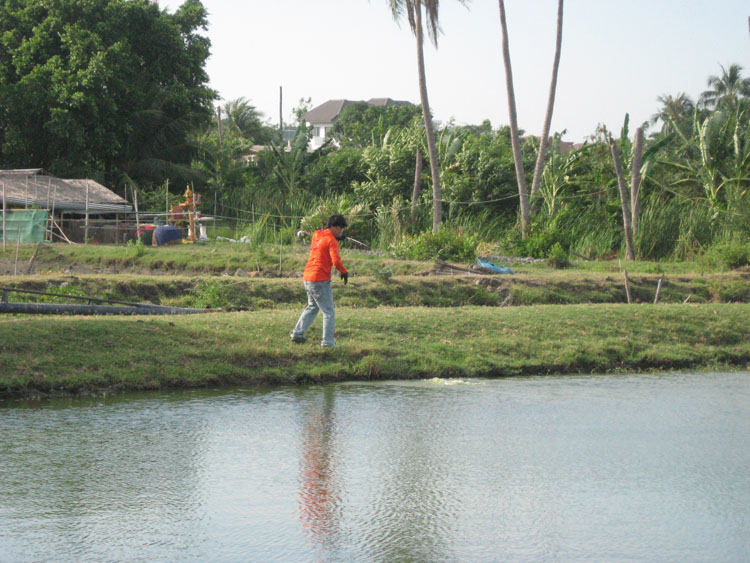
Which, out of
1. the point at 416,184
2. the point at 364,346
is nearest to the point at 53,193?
the point at 416,184

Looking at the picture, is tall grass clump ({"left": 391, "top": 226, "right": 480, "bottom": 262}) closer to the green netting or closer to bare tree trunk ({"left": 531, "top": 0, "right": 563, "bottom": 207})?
bare tree trunk ({"left": 531, "top": 0, "right": 563, "bottom": 207})

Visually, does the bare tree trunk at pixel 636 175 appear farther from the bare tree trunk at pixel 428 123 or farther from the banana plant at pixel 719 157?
the bare tree trunk at pixel 428 123

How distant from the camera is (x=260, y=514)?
538 centimetres

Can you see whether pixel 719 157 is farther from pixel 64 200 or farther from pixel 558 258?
pixel 64 200

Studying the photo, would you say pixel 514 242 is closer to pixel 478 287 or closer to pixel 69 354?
pixel 478 287

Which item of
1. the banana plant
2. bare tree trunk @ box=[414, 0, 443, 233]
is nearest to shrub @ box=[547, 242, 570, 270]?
bare tree trunk @ box=[414, 0, 443, 233]

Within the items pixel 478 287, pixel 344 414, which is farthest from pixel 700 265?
pixel 344 414

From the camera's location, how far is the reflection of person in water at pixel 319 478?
17.0 ft

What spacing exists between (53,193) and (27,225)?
365 cm

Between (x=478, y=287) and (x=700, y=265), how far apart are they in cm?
737

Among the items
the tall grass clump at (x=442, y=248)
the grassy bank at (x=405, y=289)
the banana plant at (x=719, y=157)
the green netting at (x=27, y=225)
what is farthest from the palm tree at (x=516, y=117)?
the green netting at (x=27, y=225)

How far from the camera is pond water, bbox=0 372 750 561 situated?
491 centimetres

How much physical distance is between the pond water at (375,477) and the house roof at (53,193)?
21.1 metres

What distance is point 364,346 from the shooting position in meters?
10.8
